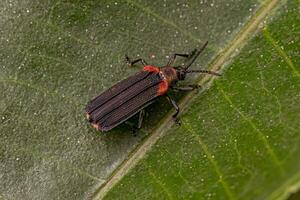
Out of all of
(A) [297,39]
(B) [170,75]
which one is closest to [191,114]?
(B) [170,75]

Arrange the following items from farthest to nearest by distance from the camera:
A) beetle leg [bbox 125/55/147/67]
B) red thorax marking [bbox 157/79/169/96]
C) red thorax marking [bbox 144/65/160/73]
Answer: red thorax marking [bbox 157/79/169/96] < red thorax marking [bbox 144/65/160/73] < beetle leg [bbox 125/55/147/67]

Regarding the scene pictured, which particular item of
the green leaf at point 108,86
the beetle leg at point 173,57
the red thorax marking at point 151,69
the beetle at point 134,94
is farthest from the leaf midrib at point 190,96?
the red thorax marking at point 151,69

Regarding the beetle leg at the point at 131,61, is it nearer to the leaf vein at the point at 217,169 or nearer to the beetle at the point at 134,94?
the beetle at the point at 134,94

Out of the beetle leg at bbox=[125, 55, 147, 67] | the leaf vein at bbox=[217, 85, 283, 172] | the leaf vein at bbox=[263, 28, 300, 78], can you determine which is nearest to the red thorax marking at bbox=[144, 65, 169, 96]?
the beetle leg at bbox=[125, 55, 147, 67]

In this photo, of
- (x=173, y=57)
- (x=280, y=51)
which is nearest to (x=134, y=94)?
(x=173, y=57)

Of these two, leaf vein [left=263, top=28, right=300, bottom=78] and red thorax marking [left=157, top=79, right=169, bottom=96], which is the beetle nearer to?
red thorax marking [left=157, top=79, right=169, bottom=96]

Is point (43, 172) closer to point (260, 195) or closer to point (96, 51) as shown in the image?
point (96, 51)
